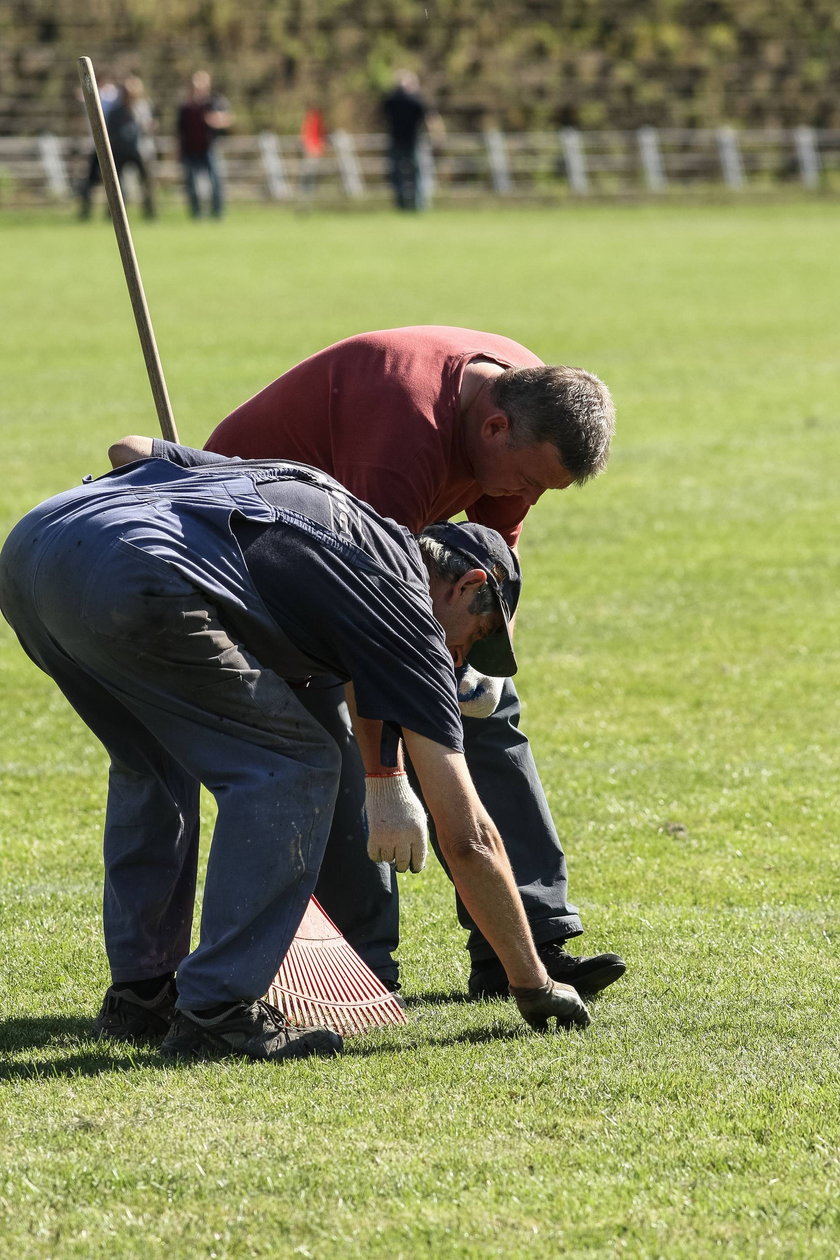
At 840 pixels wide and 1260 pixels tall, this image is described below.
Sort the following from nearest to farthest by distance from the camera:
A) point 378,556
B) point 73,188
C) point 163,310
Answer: point 378,556 < point 163,310 < point 73,188

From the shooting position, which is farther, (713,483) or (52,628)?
(713,483)

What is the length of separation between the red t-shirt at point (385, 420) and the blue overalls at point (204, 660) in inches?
15.4

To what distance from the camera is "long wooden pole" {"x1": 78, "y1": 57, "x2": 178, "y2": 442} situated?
530 cm

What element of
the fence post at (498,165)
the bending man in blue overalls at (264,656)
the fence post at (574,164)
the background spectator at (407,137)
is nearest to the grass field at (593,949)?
the bending man in blue overalls at (264,656)

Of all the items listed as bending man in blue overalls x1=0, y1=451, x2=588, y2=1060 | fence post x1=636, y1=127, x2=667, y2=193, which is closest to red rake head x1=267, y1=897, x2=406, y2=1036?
bending man in blue overalls x1=0, y1=451, x2=588, y2=1060

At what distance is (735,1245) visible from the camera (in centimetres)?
326

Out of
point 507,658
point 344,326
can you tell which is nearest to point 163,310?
point 344,326

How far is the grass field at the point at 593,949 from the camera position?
3.41 m

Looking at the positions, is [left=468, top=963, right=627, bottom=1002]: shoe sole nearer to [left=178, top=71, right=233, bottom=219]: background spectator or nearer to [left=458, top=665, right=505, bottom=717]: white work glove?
[left=458, top=665, right=505, bottom=717]: white work glove

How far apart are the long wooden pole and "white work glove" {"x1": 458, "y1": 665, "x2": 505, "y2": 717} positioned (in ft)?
4.06

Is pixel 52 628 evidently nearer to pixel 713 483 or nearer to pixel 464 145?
pixel 713 483

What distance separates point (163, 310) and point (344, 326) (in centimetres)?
239

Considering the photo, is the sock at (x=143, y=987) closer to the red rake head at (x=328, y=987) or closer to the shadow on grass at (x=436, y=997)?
the red rake head at (x=328, y=987)

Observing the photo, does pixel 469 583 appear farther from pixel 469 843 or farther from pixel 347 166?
pixel 347 166
